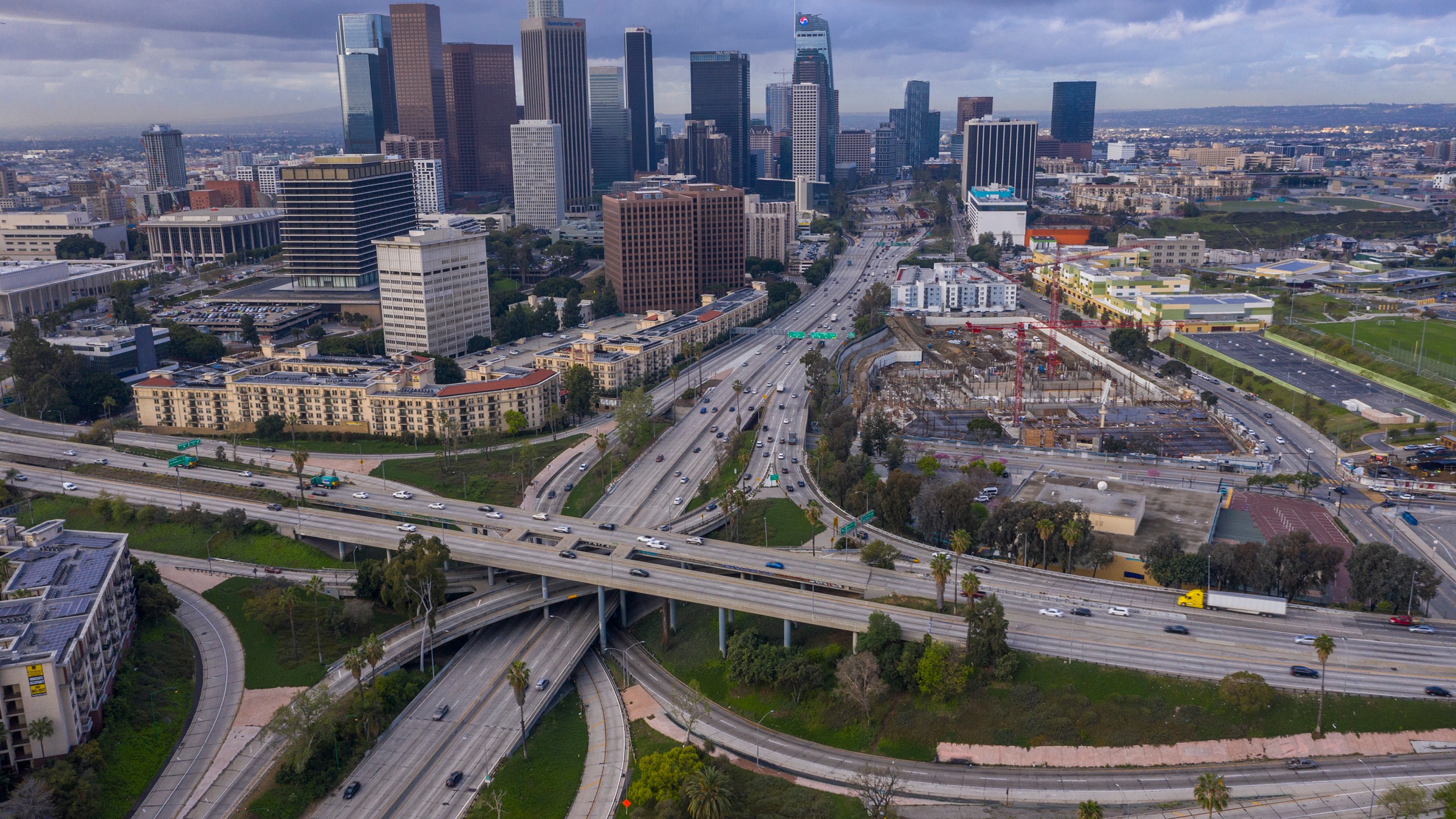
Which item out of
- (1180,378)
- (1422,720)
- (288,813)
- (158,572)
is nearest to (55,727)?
(288,813)

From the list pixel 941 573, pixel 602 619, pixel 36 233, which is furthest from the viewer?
pixel 36 233

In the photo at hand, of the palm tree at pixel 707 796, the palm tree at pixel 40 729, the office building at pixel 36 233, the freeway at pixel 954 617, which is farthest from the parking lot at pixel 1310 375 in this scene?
the office building at pixel 36 233

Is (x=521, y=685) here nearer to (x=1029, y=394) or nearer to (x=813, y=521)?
(x=813, y=521)

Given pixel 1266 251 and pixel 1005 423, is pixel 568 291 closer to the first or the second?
pixel 1005 423

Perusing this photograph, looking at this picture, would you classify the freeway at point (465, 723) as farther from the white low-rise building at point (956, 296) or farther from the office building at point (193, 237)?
the office building at point (193, 237)

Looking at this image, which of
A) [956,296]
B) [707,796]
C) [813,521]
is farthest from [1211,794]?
[956,296]
